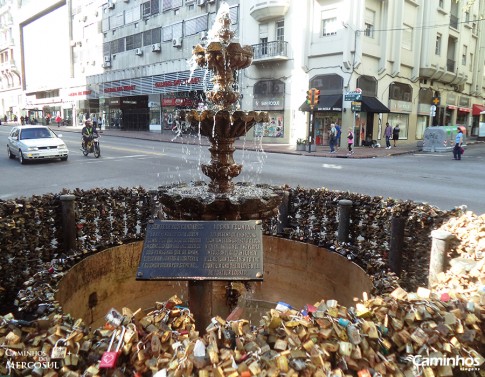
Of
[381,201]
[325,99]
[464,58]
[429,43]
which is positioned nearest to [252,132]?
[325,99]

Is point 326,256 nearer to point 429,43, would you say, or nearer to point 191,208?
point 191,208

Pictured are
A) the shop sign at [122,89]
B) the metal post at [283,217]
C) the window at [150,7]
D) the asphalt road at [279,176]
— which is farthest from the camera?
the shop sign at [122,89]

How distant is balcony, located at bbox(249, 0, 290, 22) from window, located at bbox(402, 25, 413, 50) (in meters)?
9.75

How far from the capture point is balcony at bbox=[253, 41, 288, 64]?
98.2 feet

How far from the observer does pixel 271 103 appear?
104 ft

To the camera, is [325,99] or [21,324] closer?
[21,324]

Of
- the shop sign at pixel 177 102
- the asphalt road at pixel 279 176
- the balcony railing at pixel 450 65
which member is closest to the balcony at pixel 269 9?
the shop sign at pixel 177 102

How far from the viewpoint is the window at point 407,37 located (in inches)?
1228

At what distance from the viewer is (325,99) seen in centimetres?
2858

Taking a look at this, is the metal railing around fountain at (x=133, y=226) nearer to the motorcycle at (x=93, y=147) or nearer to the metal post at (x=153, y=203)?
the metal post at (x=153, y=203)

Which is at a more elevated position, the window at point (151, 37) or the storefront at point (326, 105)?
the window at point (151, 37)

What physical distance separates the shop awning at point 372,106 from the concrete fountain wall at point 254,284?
2428cm

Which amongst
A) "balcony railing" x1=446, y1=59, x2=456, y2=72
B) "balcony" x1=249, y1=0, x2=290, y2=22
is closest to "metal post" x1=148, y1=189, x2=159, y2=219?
"balcony" x1=249, y1=0, x2=290, y2=22

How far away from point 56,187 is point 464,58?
43.8 meters
